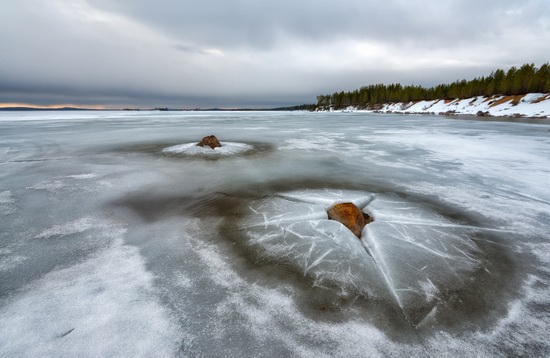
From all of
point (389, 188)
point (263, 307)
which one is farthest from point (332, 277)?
point (389, 188)

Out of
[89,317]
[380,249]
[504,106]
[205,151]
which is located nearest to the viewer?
[89,317]

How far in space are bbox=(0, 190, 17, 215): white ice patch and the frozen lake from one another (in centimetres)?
4

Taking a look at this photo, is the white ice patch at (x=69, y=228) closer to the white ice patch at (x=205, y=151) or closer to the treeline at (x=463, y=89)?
the white ice patch at (x=205, y=151)

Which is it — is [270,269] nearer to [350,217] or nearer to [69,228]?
[350,217]

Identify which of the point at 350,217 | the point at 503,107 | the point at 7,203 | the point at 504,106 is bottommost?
the point at 7,203

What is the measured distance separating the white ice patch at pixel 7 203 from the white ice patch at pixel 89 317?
260 cm

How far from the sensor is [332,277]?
2.65 meters

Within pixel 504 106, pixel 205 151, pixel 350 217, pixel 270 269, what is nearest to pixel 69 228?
pixel 270 269

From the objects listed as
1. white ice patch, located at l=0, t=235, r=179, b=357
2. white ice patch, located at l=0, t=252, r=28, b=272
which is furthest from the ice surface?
white ice patch, located at l=0, t=252, r=28, b=272

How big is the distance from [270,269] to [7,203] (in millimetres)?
5113

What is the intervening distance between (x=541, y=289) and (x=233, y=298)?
119 inches

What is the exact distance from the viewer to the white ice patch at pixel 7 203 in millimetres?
4207

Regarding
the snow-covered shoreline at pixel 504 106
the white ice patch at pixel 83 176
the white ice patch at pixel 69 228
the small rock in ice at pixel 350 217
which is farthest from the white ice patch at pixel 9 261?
the snow-covered shoreline at pixel 504 106

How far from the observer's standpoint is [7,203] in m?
4.55
